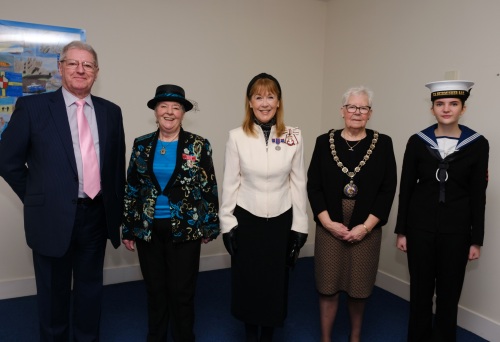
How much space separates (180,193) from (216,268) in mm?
1958

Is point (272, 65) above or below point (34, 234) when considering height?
above

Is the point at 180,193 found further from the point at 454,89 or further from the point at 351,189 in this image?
the point at 454,89

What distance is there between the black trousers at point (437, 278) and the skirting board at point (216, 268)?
674 millimetres

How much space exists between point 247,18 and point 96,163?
2322mm

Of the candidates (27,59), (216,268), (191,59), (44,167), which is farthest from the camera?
(216,268)

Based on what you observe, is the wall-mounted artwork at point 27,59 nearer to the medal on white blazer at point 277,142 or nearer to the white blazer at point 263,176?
the white blazer at point 263,176

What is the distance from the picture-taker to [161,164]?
204 cm

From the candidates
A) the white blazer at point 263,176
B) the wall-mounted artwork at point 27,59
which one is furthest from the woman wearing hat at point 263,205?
the wall-mounted artwork at point 27,59

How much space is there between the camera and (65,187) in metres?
1.91

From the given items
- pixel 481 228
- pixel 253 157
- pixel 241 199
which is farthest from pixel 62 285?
pixel 481 228

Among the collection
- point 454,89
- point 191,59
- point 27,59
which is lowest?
point 454,89

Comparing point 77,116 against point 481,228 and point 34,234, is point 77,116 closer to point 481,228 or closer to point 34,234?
point 34,234

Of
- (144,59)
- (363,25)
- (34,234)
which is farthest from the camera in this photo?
(363,25)

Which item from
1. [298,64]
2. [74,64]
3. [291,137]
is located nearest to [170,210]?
[291,137]
